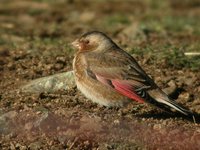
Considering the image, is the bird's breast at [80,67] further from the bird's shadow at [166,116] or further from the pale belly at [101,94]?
the bird's shadow at [166,116]

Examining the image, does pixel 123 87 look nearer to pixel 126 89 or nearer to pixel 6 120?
pixel 126 89

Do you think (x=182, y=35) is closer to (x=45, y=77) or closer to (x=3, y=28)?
(x=3, y=28)

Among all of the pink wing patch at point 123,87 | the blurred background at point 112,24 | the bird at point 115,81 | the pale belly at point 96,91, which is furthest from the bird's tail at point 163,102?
the blurred background at point 112,24

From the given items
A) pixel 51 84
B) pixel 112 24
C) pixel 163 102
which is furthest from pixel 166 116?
pixel 112 24

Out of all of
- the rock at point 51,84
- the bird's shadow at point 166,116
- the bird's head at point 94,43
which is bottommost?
the bird's shadow at point 166,116

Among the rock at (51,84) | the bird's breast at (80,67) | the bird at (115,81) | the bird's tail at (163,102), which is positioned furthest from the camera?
the rock at (51,84)

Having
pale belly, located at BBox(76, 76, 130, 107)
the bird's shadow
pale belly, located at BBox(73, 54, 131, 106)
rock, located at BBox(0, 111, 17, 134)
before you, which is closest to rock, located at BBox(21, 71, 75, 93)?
pale belly, located at BBox(73, 54, 131, 106)

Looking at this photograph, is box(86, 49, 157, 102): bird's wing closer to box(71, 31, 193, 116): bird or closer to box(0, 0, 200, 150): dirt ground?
box(71, 31, 193, 116): bird

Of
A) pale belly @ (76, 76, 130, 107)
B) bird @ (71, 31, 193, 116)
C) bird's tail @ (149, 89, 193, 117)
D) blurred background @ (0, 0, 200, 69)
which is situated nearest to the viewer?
bird's tail @ (149, 89, 193, 117)

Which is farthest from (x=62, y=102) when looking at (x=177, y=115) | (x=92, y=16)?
(x=92, y=16)
